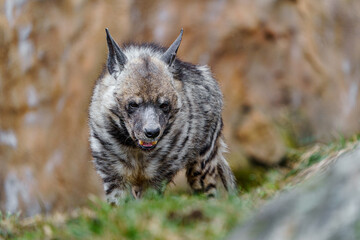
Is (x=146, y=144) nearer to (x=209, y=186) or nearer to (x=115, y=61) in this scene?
(x=115, y=61)

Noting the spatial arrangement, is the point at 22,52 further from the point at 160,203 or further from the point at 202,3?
the point at 160,203

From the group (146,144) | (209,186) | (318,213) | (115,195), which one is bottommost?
(209,186)

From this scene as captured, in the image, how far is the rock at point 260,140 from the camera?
999 centimetres

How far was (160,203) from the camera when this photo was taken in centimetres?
375

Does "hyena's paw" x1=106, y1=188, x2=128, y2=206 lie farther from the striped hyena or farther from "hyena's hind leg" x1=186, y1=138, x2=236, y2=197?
"hyena's hind leg" x1=186, y1=138, x2=236, y2=197

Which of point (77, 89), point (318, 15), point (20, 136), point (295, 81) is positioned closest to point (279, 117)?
point (295, 81)

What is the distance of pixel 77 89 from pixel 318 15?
4.95 m

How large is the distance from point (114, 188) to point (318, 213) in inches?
133

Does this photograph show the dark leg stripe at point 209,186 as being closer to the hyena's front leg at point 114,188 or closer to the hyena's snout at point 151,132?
the hyena's front leg at point 114,188

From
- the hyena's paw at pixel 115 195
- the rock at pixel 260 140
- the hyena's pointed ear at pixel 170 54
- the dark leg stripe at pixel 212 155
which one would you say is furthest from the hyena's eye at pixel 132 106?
the rock at pixel 260 140

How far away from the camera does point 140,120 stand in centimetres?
544

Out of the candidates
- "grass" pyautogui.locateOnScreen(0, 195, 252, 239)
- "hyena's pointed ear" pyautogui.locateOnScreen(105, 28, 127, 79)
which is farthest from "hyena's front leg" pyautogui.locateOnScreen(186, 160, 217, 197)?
"grass" pyautogui.locateOnScreen(0, 195, 252, 239)

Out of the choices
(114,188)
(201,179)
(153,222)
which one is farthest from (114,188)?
(153,222)

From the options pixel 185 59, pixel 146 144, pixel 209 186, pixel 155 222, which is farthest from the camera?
pixel 185 59
